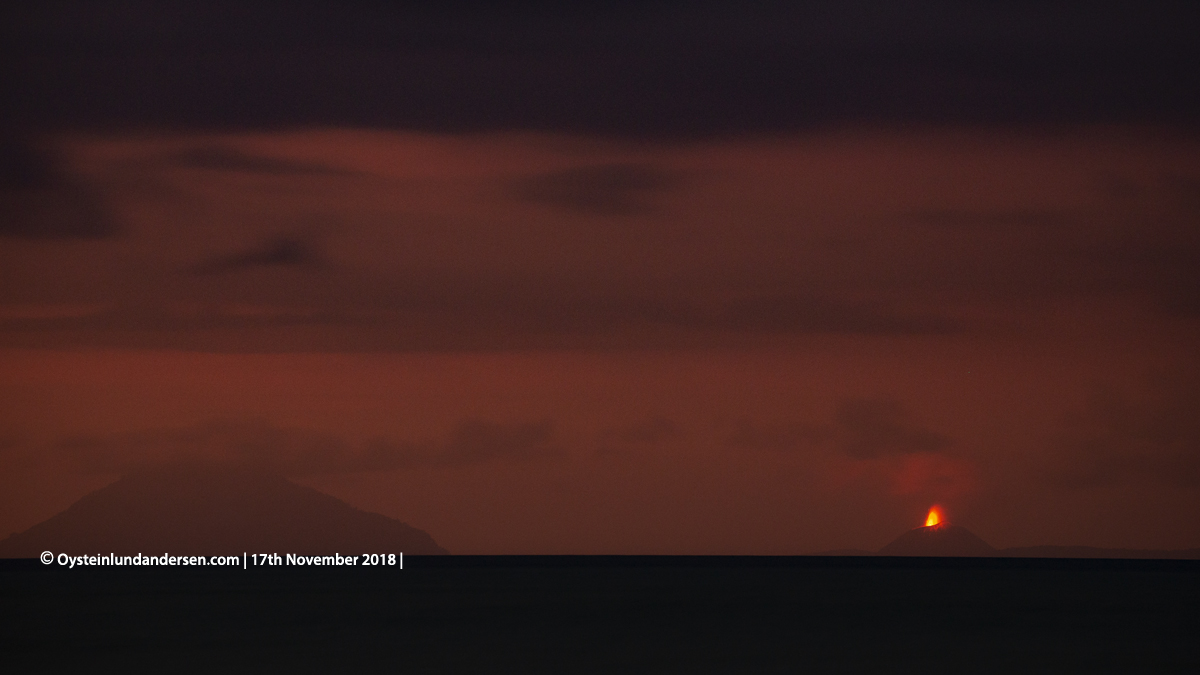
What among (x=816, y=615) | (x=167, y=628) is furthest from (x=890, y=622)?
(x=167, y=628)

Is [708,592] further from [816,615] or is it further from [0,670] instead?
[0,670]

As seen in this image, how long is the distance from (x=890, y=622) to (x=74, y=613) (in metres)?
44.5

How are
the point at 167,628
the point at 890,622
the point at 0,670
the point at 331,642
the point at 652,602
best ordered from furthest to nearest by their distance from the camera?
the point at 652,602 < the point at 890,622 < the point at 167,628 < the point at 331,642 < the point at 0,670

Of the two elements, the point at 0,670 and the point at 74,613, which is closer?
the point at 0,670

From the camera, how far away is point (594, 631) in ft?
205

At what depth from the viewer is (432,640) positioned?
55219mm

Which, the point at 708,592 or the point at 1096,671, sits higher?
the point at 708,592

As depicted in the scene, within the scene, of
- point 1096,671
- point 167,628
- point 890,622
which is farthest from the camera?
point 890,622

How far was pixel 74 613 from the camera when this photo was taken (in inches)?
2891

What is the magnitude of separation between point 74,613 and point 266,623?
1429 cm

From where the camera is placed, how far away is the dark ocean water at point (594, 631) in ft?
153

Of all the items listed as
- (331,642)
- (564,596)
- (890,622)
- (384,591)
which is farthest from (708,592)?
(331,642)

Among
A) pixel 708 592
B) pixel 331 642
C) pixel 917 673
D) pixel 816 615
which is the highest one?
pixel 708 592

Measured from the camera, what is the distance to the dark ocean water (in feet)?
153
